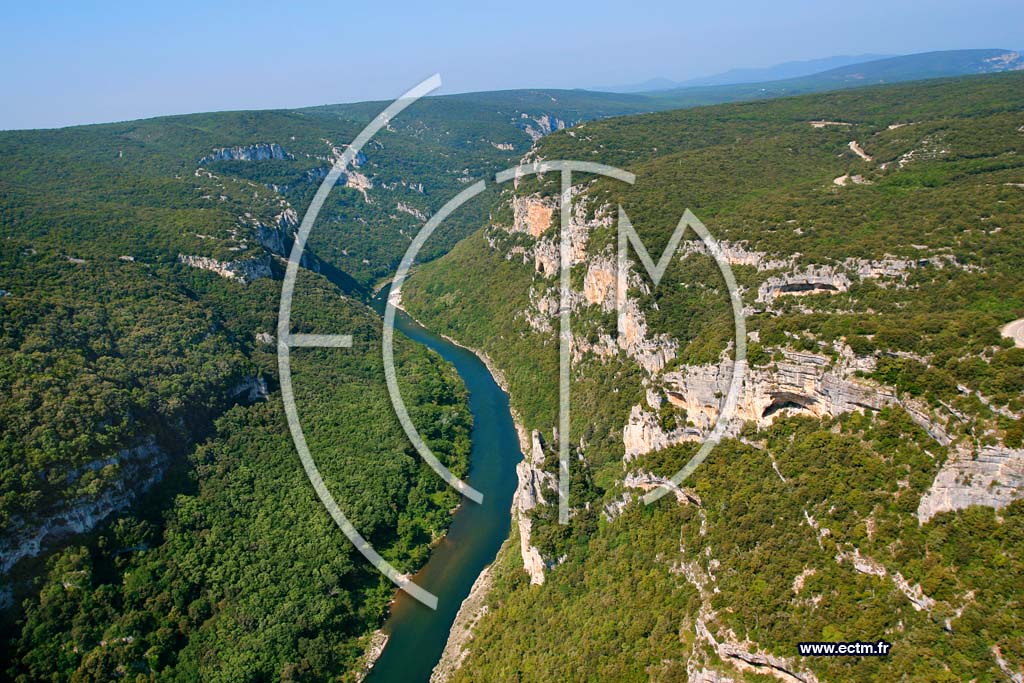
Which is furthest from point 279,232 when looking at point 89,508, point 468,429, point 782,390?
point 782,390

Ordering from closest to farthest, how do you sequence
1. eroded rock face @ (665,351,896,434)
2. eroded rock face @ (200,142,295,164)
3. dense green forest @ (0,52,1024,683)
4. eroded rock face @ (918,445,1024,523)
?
eroded rock face @ (918,445,1024,523), dense green forest @ (0,52,1024,683), eroded rock face @ (665,351,896,434), eroded rock face @ (200,142,295,164)

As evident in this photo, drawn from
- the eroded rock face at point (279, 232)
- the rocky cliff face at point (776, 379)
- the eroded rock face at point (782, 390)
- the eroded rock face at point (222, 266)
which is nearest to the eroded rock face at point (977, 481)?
the rocky cliff face at point (776, 379)

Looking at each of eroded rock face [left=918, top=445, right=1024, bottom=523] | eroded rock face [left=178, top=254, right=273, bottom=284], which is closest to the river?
eroded rock face [left=178, top=254, right=273, bottom=284]

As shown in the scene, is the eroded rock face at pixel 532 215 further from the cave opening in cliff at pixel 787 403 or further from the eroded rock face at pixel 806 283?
the cave opening in cliff at pixel 787 403

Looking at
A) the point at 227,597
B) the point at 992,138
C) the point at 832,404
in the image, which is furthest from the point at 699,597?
the point at 992,138

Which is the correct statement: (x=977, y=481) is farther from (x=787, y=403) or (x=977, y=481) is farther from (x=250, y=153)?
(x=250, y=153)

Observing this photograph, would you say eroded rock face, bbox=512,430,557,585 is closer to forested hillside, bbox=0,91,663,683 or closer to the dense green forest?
the dense green forest
